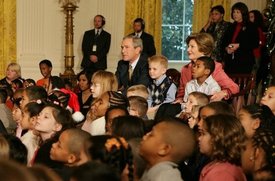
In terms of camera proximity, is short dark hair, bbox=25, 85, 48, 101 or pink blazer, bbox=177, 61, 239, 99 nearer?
short dark hair, bbox=25, 85, 48, 101

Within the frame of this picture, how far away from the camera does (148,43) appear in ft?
42.4

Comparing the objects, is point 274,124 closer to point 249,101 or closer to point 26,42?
point 249,101

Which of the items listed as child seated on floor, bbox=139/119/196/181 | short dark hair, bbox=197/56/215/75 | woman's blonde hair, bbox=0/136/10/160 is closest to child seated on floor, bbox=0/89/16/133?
short dark hair, bbox=197/56/215/75

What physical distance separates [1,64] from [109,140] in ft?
35.5

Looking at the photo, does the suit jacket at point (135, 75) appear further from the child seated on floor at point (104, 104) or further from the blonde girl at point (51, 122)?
the blonde girl at point (51, 122)

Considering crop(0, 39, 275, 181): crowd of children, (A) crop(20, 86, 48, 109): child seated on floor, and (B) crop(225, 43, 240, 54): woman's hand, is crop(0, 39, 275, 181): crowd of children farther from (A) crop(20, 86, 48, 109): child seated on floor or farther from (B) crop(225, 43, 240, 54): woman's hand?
(B) crop(225, 43, 240, 54): woman's hand

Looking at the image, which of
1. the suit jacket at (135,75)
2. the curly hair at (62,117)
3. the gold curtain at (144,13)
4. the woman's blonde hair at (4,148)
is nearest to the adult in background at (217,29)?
the gold curtain at (144,13)

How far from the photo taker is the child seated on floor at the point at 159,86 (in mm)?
7145

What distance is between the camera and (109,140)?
325 centimetres

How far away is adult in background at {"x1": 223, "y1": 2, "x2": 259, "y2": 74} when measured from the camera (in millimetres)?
10172

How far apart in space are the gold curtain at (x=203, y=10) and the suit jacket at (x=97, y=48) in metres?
1.87

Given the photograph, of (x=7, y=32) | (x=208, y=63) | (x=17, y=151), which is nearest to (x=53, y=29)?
(x=7, y=32)

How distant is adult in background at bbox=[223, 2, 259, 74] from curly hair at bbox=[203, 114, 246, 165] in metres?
6.16

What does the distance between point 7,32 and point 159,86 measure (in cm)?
724
